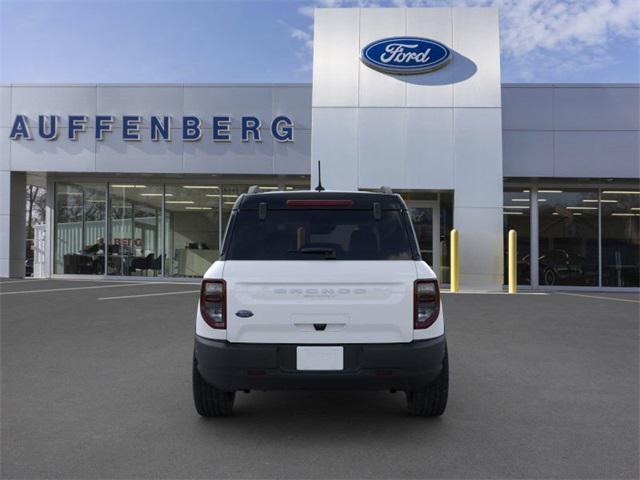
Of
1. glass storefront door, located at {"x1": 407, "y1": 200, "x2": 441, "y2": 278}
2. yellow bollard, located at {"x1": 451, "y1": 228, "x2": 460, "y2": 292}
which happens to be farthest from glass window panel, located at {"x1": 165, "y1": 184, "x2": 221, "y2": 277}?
yellow bollard, located at {"x1": 451, "y1": 228, "x2": 460, "y2": 292}

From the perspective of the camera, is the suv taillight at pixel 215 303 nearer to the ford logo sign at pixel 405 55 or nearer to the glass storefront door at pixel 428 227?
the ford logo sign at pixel 405 55

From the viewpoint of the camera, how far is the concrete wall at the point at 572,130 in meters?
15.8

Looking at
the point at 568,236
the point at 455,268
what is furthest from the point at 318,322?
the point at 568,236

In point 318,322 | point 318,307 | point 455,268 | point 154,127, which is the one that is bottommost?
point 455,268

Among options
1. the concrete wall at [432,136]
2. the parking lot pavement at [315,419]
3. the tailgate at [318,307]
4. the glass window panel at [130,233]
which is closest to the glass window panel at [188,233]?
the glass window panel at [130,233]

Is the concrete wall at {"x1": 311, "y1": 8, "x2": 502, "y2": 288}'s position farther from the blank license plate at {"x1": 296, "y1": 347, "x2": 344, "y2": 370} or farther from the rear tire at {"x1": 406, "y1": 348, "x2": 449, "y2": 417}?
the blank license plate at {"x1": 296, "y1": 347, "x2": 344, "y2": 370}

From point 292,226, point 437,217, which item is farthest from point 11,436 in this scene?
point 437,217

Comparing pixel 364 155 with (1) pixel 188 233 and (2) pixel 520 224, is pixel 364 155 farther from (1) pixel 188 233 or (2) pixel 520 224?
(1) pixel 188 233

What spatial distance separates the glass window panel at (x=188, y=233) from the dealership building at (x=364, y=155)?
0.16 ft

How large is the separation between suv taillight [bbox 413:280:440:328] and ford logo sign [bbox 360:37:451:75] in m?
12.5

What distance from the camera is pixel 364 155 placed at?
15.1 m

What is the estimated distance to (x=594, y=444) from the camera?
3.87m

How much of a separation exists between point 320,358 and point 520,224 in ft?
49.1

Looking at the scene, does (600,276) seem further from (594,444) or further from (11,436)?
(11,436)
